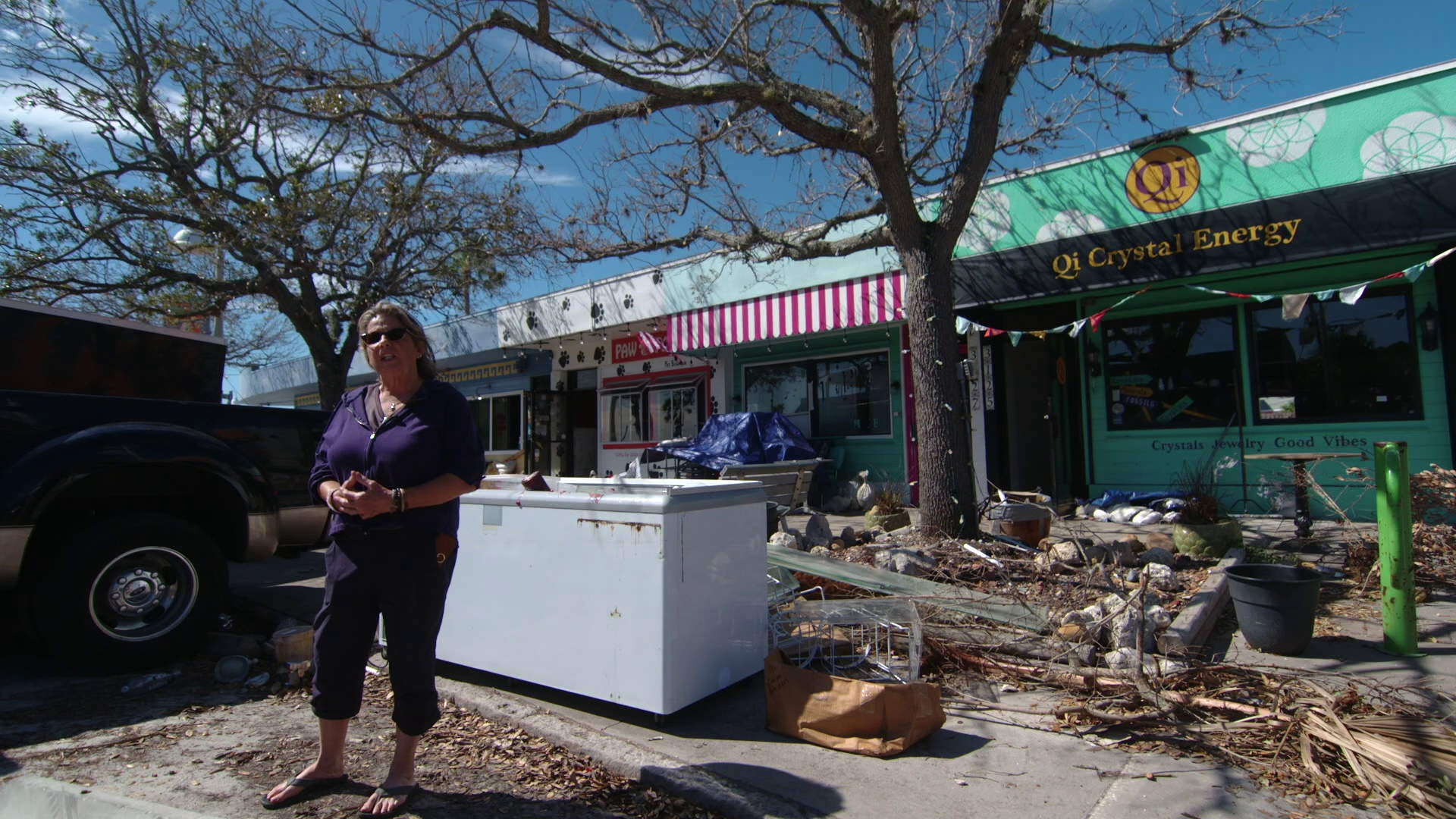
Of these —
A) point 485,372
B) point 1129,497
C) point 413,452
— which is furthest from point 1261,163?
point 485,372

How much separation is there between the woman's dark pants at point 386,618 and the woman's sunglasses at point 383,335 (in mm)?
690

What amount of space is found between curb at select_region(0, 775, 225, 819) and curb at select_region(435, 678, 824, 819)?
124 cm

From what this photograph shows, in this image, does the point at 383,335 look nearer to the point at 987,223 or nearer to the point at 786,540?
the point at 786,540

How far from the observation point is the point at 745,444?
11141mm

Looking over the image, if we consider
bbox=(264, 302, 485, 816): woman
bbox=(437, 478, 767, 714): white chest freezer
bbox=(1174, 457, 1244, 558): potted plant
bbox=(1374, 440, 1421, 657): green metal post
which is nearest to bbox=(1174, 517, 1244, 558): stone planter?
bbox=(1174, 457, 1244, 558): potted plant

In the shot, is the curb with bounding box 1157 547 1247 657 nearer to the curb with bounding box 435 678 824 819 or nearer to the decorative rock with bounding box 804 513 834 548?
the curb with bounding box 435 678 824 819

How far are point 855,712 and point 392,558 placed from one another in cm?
186

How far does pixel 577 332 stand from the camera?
51.1 feet

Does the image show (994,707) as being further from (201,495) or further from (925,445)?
(201,495)

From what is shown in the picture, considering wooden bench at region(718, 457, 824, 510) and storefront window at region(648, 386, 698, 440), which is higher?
storefront window at region(648, 386, 698, 440)

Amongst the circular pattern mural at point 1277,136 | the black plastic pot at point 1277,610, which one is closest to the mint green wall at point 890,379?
the circular pattern mural at point 1277,136

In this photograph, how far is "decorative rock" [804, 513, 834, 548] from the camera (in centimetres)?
726

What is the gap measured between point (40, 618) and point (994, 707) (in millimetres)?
4774

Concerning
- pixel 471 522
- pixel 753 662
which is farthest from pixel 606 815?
pixel 471 522
